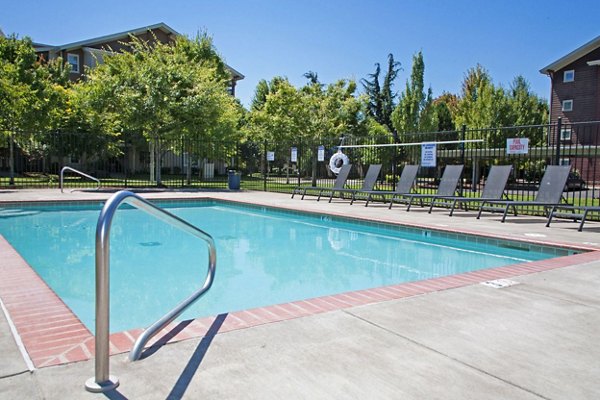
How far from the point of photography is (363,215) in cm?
1042

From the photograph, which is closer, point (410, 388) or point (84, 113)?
point (410, 388)

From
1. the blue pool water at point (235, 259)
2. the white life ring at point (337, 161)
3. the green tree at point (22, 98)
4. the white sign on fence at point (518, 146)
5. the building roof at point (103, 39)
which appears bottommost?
the blue pool water at point (235, 259)

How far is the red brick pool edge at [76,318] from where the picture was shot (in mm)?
2639

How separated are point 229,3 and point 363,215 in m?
8.31

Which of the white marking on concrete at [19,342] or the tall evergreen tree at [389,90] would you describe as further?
the tall evergreen tree at [389,90]

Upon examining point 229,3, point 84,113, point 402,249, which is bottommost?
point 402,249

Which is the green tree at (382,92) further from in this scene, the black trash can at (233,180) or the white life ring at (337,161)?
the white life ring at (337,161)

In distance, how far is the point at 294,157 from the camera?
1773cm

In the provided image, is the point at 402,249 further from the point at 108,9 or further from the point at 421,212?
the point at 108,9

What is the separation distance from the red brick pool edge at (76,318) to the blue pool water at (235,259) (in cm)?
65

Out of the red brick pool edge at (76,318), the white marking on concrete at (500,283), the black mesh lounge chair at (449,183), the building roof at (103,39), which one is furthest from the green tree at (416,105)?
the white marking on concrete at (500,283)

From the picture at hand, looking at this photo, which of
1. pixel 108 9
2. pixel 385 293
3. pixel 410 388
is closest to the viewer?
pixel 410 388

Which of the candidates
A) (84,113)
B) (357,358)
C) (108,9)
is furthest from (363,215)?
(84,113)

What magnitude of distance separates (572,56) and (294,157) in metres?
22.4
